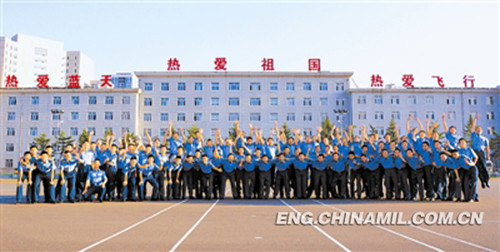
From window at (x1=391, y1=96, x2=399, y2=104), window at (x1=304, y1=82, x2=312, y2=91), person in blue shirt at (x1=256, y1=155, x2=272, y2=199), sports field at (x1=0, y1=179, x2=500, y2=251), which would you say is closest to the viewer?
sports field at (x1=0, y1=179, x2=500, y2=251)

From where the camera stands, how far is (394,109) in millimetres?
55250

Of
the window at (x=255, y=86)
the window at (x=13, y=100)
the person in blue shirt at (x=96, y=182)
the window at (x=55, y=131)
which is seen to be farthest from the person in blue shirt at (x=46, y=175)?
the window at (x=13, y=100)

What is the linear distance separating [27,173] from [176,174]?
4.31m

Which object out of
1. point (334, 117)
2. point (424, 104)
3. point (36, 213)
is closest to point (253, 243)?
point (36, 213)

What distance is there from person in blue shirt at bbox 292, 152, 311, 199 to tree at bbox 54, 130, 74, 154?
42479 millimetres

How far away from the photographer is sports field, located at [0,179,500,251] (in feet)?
20.4

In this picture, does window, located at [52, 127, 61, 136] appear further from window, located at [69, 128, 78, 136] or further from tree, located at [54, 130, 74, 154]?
window, located at [69, 128, 78, 136]

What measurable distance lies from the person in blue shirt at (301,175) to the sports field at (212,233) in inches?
138

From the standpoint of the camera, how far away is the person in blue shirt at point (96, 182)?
43.4 feet

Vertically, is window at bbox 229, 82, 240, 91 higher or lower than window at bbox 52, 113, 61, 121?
higher

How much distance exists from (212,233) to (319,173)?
7461mm

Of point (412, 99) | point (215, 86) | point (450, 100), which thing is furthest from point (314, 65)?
point (450, 100)

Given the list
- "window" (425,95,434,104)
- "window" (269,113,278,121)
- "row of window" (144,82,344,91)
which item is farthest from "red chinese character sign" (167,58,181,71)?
"window" (425,95,434,104)

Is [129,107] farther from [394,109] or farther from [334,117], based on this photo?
[394,109]
